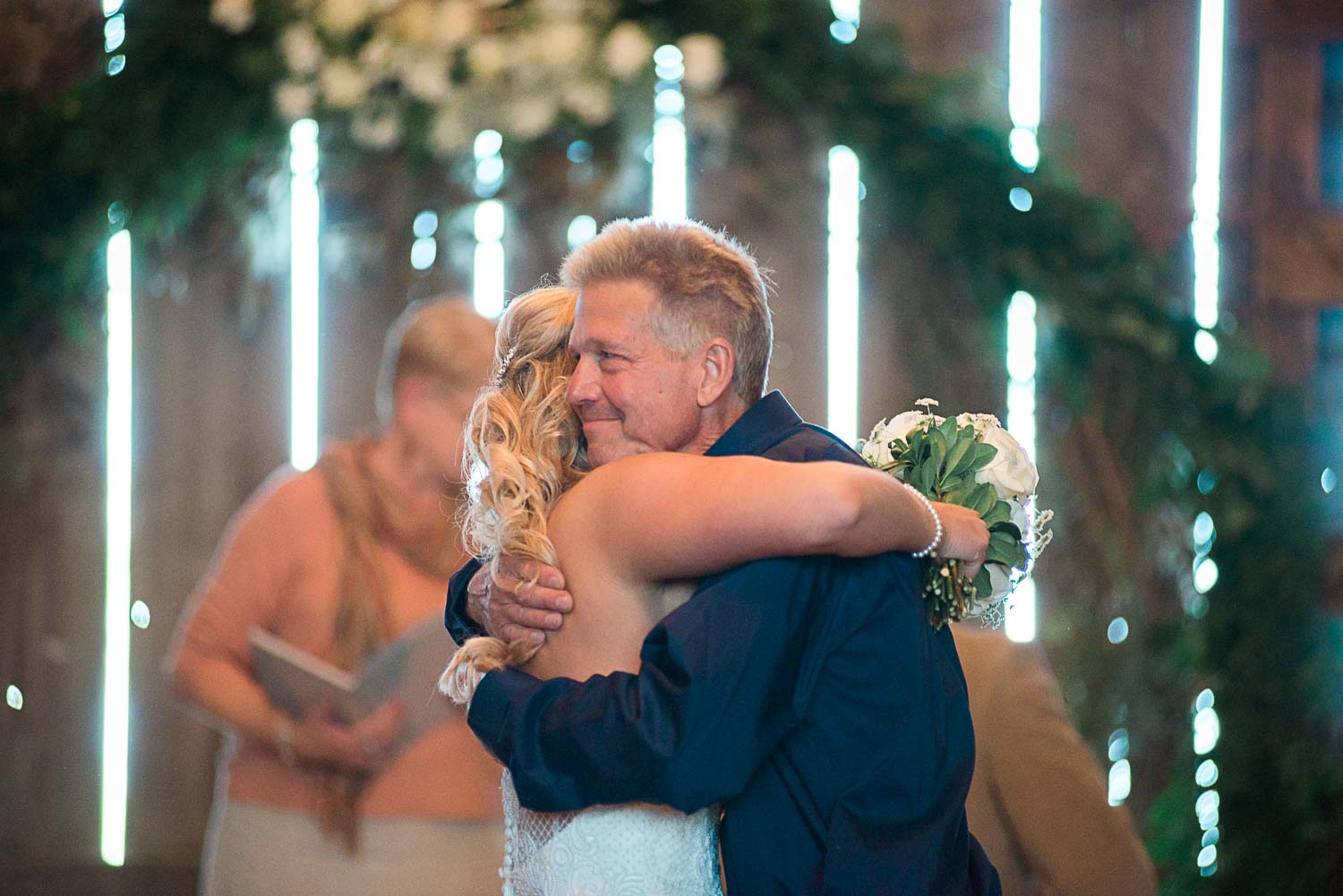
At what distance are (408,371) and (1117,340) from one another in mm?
1666

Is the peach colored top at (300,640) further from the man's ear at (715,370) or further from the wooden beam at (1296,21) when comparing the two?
the wooden beam at (1296,21)

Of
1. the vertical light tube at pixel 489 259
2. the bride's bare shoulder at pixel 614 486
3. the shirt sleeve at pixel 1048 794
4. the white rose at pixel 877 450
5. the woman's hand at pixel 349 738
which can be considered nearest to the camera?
the bride's bare shoulder at pixel 614 486

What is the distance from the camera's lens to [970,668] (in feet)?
7.55

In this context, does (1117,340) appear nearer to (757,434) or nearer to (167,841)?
(757,434)

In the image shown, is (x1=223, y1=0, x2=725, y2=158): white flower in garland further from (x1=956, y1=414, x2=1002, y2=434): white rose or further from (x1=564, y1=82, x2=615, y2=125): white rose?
(x1=956, y1=414, x2=1002, y2=434): white rose

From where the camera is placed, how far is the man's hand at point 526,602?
1.60 m

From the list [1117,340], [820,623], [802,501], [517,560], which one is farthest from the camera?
[1117,340]

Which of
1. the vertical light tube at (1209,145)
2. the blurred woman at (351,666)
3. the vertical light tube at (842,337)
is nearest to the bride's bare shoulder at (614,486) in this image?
the blurred woman at (351,666)

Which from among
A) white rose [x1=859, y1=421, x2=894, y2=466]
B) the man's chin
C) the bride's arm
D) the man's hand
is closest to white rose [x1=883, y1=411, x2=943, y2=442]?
white rose [x1=859, y1=421, x2=894, y2=466]

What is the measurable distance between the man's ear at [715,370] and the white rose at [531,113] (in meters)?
1.76

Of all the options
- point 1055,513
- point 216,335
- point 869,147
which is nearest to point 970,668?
point 1055,513

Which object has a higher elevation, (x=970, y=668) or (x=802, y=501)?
(x=802, y=501)

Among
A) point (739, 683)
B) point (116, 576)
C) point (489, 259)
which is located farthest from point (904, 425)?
point (116, 576)

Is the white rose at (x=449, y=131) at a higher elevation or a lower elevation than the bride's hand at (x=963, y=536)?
higher
